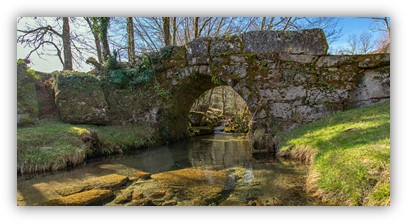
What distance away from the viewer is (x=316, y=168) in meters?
4.20

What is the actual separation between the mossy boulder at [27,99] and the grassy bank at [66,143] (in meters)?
0.31

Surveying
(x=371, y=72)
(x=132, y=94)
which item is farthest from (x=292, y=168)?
(x=132, y=94)

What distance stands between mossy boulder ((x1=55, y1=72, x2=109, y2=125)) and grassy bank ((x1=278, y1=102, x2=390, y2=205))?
5.67 m

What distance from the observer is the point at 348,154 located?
12.8 ft

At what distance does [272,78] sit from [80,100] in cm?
589

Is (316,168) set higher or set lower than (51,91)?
lower

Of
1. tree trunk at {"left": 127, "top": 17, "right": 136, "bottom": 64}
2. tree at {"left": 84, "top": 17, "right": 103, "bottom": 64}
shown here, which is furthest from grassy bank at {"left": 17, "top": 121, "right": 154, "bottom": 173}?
tree at {"left": 84, "top": 17, "right": 103, "bottom": 64}

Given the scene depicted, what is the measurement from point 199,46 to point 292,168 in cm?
455

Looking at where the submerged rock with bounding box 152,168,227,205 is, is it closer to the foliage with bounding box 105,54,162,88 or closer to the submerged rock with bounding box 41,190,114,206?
the submerged rock with bounding box 41,190,114,206

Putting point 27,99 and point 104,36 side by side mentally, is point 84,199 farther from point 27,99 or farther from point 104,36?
point 104,36

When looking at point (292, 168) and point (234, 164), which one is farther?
point (234, 164)
